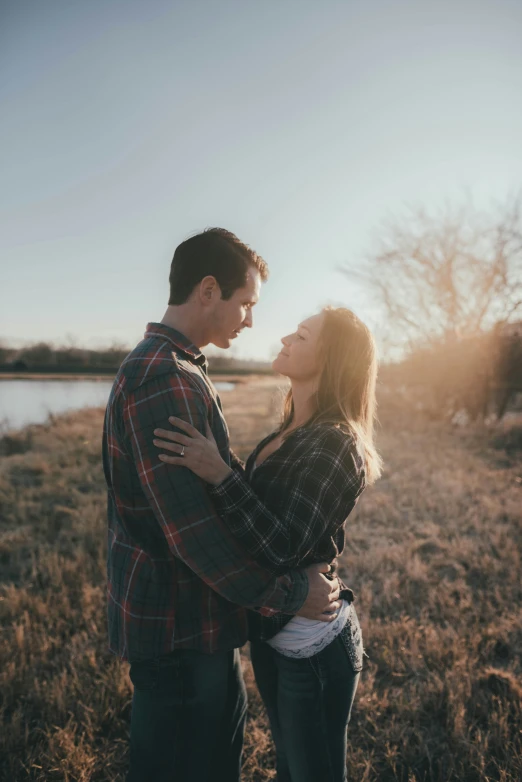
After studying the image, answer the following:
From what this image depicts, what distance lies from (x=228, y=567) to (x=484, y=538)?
5.17 meters

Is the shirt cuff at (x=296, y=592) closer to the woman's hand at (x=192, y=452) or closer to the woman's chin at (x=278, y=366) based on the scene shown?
the woman's hand at (x=192, y=452)

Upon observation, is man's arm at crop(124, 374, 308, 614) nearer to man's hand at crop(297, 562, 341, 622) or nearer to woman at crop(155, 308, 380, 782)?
woman at crop(155, 308, 380, 782)

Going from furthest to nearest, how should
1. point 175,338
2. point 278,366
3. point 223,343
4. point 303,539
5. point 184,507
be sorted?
point 278,366 → point 223,343 → point 175,338 → point 303,539 → point 184,507

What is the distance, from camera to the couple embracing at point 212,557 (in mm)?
1359

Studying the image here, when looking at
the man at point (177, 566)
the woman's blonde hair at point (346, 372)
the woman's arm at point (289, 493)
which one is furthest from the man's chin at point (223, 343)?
the woman's arm at point (289, 493)

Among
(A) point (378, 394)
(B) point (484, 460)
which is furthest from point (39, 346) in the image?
(B) point (484, 460)

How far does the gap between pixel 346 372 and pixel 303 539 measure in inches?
31.2

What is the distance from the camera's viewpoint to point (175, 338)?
1.58 meters

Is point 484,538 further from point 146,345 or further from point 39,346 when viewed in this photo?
point 39,346

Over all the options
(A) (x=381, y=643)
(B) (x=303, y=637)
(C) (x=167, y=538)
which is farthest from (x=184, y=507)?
(A) (x=381, y=643)

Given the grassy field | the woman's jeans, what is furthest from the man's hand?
the grassy field

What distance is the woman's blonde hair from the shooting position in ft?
6.23

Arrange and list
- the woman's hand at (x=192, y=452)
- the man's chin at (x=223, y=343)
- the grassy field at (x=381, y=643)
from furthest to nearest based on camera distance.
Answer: the grassy field at (x=381, y=643)
the man's chin at (x=223, y=343)
the woman's hand at (x=192, y=452)

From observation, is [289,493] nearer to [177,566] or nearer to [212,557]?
[212,557]
